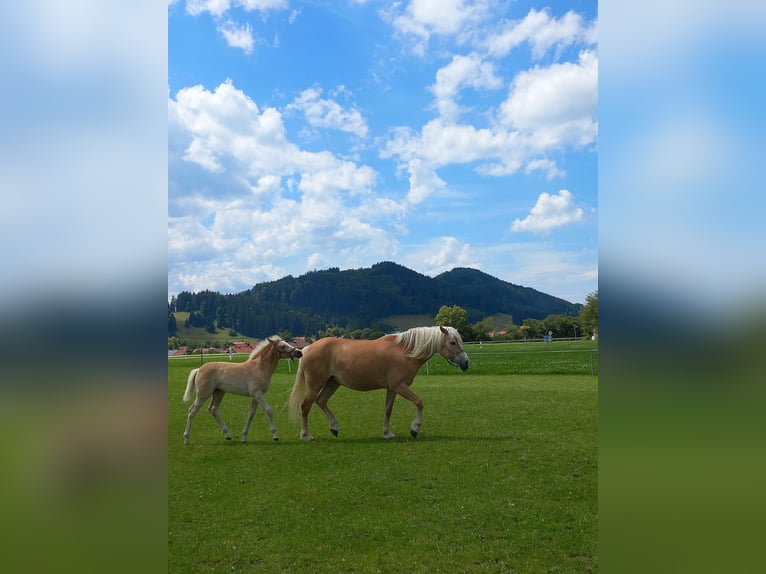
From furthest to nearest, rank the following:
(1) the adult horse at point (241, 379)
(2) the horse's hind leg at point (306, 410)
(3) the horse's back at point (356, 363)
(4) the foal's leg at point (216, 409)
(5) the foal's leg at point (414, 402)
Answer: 1. (3) the horse's back at point (356, 363)
2. (2) the horse's hind leg at point (306, 410)
3. (4) the foal's leg at point (216, 409)
4. (1) the adult horse at point (241, 379)
5. (5) the foal's leg at point (414, 402)

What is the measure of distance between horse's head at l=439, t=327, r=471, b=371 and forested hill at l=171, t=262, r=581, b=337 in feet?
165

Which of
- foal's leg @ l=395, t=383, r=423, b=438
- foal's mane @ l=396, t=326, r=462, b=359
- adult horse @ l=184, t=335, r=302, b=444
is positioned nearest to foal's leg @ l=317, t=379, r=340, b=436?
adult horse @ l=184, t=335, r=302, b=444

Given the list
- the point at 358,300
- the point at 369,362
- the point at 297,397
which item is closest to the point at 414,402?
the point at 369,362

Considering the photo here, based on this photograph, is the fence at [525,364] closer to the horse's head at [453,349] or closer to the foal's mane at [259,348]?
the foal's mane at [259,348]

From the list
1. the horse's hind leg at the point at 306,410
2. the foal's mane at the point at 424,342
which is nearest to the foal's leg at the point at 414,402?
the foal's mane at the point at 424,342

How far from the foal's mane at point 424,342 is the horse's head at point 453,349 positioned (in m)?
0.05

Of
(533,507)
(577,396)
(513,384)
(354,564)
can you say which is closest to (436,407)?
(577,396)

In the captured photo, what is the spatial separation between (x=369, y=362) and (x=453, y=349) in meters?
1.49

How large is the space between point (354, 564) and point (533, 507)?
6.58 feet

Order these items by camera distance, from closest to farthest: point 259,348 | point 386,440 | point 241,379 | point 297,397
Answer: point 386,440
point 241,379
point 259,348
point 297,397

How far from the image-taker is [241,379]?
28.2ft

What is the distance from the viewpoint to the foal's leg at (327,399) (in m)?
8.78

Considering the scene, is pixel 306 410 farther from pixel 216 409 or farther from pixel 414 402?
pixel 414 402
